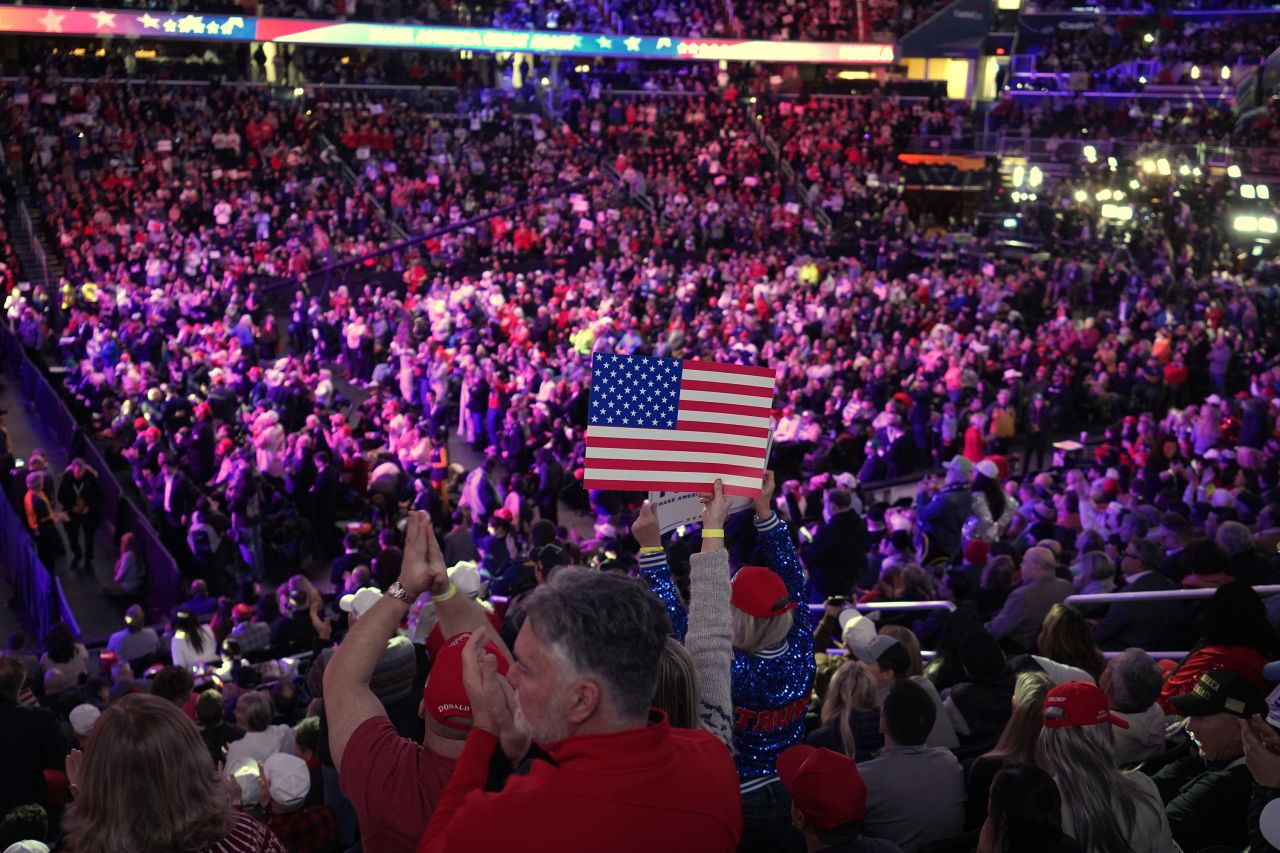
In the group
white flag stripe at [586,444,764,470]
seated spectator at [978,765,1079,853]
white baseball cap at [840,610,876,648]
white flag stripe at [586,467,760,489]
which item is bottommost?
white baseball cap at [840,610,876,648]

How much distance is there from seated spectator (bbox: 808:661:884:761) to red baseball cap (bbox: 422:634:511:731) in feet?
7.13

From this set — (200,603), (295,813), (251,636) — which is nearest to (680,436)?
(295,813)

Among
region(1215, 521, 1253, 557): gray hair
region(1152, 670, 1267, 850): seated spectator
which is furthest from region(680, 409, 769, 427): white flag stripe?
region(1215, 521, 1253, 557): gray hair

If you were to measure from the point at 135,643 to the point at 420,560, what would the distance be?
744cm

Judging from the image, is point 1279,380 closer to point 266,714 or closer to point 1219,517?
point 1219,517

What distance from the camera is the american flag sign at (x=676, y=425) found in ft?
14.1

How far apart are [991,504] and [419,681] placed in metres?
7.15

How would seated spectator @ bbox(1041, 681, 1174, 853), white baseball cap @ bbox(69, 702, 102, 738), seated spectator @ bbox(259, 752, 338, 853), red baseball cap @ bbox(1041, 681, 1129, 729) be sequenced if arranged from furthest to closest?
white baseball cap @ bbox(69, 702, 102, 738) → seated spectator @ bbox(259, 752, 338, 853) → red baseball cap @ bbox(1041, 681, 1129, 729) → seated spectator @ bbox(1041, 681, 1174, 853)

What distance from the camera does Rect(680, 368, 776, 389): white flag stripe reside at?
4477 mm

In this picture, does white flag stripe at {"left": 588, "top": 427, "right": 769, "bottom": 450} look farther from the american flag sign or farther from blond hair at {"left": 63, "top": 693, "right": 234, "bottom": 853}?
blond hair at {"left": 63, "top": 693, "right": 234, "bottom": 853}

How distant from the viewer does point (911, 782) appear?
3.99 metres

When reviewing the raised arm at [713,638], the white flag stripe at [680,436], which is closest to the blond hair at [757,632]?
the raised arm at [713,638]

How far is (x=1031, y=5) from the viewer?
38219mm

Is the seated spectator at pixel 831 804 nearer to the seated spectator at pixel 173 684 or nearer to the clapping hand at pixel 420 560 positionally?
the clapping hand at pixel 420 560
